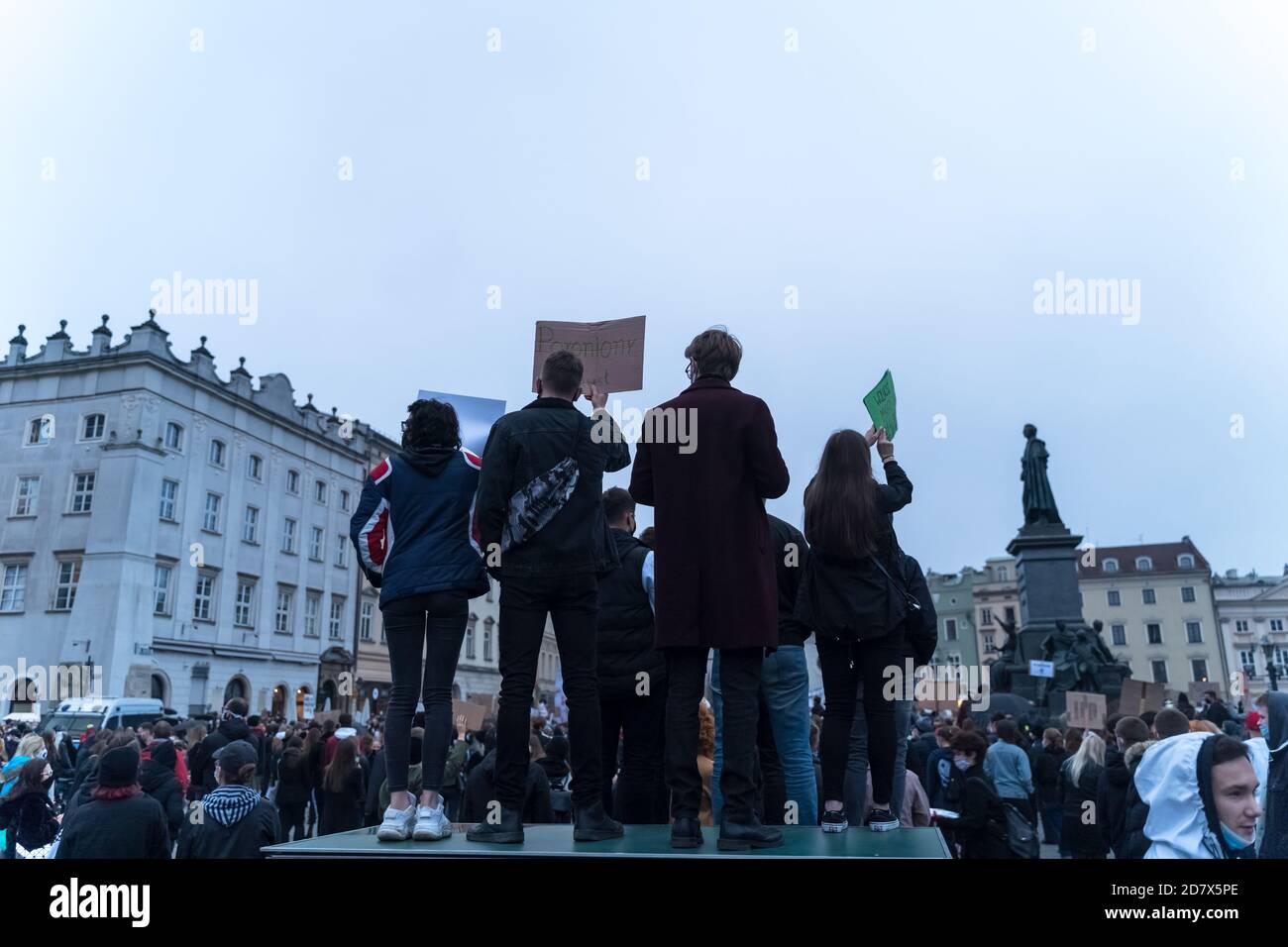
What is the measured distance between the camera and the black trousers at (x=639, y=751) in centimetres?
567

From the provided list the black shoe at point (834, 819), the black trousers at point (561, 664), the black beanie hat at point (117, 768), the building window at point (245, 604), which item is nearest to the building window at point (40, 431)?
the building window at point (245, 604)

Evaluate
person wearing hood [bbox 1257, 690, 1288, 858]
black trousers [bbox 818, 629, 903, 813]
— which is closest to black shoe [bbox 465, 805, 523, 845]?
black trousers [bbox 818, 629, 903, 813]

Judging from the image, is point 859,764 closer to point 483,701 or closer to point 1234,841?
point 1234,841

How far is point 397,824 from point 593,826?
2.97ft

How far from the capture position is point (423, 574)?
452 cm

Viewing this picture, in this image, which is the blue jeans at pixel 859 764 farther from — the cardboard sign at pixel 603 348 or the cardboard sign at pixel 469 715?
the cardboard sign at pixel 469 715

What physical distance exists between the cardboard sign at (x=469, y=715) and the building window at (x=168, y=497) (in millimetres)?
29247

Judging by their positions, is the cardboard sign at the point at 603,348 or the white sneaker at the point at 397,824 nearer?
the white sneaker at the point at 397,824

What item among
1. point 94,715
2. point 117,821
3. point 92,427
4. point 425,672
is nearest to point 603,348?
point 425,672

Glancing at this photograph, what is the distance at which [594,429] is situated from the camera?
181 inches

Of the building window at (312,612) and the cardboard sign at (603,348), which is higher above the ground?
the building window at (312,612)
